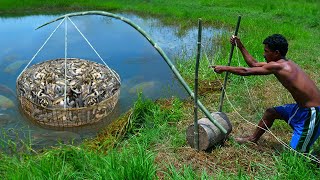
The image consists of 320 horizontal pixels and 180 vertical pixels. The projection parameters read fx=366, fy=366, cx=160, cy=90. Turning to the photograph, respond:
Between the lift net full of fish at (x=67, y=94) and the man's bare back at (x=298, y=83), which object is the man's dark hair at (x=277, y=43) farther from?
the lift net full of fish at (x=67, y=94)

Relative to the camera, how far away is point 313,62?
307 inches

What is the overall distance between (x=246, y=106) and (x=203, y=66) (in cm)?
243

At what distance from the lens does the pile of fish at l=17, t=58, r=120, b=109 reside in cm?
621

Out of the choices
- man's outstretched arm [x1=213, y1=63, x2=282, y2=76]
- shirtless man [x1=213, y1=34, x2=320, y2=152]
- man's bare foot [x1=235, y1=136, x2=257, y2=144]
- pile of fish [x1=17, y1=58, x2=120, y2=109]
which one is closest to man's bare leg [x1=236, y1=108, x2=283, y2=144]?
man's bare foot [x1=235, y1=136, x2=257, y2=144]

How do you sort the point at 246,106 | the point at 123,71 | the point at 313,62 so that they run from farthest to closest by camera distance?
the point at 123,71 → the point at 313,62 → the point at 246,106

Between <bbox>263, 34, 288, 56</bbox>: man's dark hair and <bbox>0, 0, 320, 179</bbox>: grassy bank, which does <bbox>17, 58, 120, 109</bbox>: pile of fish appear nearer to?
<bbox>0, 0, 320, 179</bbox>: grassy bank

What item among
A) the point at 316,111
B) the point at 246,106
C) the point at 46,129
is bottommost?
the point at 46,129

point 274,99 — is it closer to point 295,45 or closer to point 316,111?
point 316,111

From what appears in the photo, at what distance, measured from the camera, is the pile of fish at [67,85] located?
6.21 m

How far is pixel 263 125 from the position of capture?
170 inches

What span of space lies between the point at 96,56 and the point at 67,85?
3.60 m

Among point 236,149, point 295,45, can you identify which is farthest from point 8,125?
point 295,45

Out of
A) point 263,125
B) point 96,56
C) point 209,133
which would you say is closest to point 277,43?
point 263,125

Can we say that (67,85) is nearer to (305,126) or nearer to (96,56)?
(96,56)
